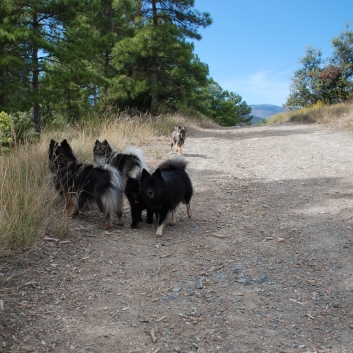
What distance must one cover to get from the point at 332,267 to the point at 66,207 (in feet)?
12.1

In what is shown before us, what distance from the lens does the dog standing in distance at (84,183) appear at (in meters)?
5.36

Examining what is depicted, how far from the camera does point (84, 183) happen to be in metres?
5.51

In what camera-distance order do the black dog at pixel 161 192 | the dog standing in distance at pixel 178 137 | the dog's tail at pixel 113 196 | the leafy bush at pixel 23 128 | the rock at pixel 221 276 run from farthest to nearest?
1. the dog standing in distance at pixel 178 137
2. the leafy bush at pixel 23 128
3. the dog's tail at pixel 113 196
4. the black dog at pixel 161 192
5. the rock at pixel 221 276

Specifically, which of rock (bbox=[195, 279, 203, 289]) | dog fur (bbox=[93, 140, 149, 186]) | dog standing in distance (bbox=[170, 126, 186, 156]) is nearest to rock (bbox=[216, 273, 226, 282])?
rock (bbox=[195, 279, 203, 289])

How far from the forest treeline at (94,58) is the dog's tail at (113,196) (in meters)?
6.81

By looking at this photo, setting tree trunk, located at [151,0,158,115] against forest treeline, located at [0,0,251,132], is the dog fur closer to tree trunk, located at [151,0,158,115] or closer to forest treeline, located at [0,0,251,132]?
forest treeline, located at [0,0,251,132]

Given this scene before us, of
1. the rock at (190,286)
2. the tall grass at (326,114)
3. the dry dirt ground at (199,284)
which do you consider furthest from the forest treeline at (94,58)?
the rock at (190,286)

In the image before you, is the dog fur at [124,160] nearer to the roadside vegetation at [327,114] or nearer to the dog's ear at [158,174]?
the dog's ear at [158,174]

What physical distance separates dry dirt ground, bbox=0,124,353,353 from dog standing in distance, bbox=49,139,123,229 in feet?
0.93

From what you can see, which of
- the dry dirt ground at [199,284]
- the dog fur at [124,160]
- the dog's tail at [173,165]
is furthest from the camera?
the dog fur at [124,160]

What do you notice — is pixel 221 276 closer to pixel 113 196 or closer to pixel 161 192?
pixel 161 192

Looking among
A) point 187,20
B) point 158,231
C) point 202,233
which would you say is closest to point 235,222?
point 202,233

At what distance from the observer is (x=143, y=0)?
66.4 ft

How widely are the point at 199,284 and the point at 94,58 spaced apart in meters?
16.8
